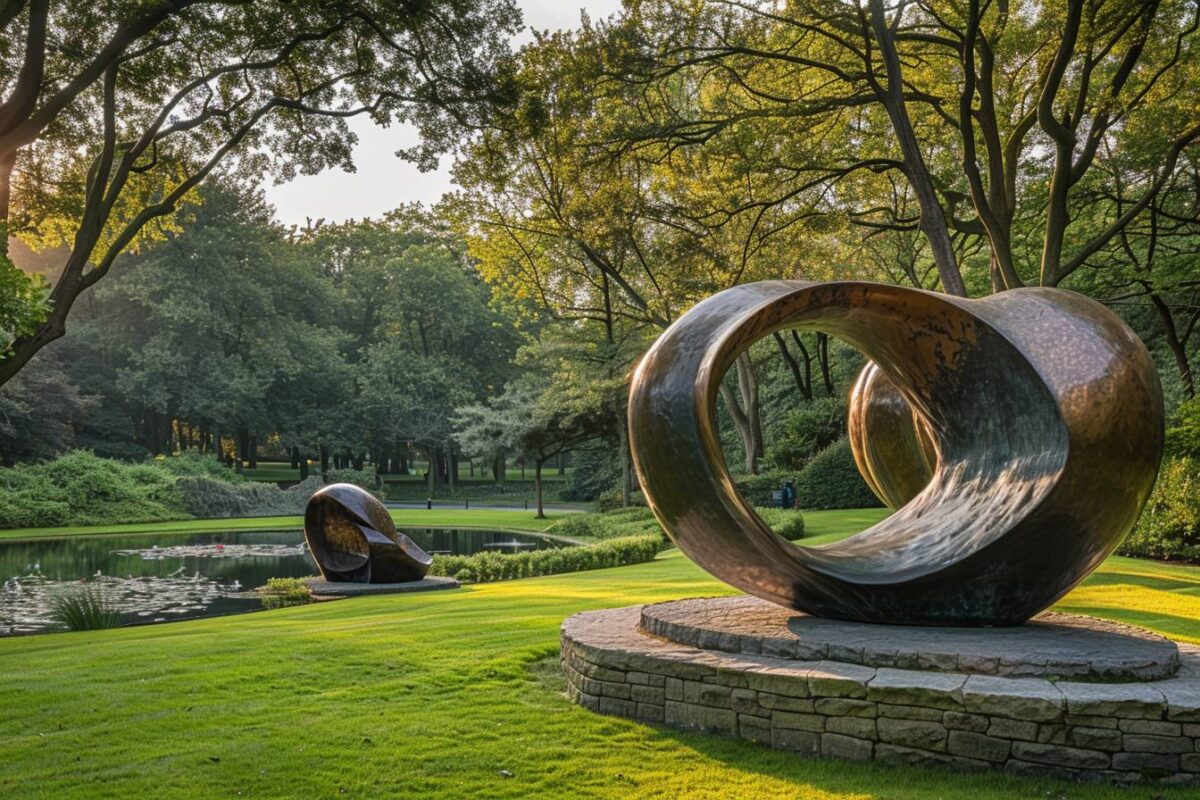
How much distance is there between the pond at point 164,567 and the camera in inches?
675

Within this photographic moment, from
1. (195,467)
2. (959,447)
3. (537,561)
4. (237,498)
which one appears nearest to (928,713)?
(959,447)

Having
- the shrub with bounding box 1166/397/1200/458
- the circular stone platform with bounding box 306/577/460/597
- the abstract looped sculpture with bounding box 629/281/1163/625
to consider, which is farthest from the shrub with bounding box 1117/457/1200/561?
the circular stone platform with bounding box 306/577/460/597

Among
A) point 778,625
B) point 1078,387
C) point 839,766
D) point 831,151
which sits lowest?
point 839,766

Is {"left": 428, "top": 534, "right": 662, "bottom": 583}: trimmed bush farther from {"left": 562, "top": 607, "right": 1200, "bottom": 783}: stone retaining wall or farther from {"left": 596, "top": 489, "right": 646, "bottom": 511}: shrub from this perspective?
{"left": 562, "top": 607, "right": 1200, "bottom": 783}: stone retaining wall

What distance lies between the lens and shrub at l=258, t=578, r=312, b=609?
17.3 meters

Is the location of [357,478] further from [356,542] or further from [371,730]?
[371,730]

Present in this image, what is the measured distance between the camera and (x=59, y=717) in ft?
24.1

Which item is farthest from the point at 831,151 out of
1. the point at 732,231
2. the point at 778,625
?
the point at 778,625

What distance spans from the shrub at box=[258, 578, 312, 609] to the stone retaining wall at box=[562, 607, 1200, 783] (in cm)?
1161

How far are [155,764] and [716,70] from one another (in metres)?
16.2

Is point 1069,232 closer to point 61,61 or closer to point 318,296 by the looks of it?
point 61,61

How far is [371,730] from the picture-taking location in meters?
6.90

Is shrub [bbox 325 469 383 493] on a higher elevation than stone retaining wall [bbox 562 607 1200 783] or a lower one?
higher

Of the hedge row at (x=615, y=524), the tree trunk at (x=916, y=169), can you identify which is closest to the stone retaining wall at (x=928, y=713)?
the tree trunk at (x=916, y=169)
